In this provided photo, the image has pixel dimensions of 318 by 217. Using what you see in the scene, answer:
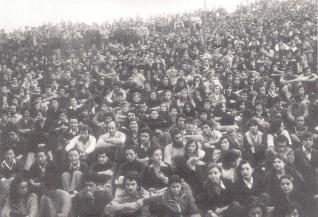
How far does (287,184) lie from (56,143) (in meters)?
4.07

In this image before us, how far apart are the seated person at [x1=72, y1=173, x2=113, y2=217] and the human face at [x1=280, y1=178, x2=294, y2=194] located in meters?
2.03

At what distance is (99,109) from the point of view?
9430mm

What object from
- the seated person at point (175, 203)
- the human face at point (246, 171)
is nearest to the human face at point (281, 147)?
the human face at point (246, 171)

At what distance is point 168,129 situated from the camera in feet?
A: 26.5

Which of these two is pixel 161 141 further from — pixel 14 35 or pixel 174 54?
pixel 14 35

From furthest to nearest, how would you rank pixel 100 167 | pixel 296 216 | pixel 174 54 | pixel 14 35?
pixel 14 35 → pixel 174 54 → pixel 100 167 → pixel 296 216

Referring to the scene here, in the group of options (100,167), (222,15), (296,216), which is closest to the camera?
(296,216)

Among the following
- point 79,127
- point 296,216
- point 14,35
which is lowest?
point 296,216

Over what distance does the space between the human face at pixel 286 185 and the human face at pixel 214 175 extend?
73 cm

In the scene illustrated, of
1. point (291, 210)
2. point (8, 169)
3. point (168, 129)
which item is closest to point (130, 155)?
point (8, 169)

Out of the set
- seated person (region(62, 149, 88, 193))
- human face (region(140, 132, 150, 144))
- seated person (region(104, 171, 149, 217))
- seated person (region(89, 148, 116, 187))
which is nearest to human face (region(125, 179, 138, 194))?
seated person (region(104, 171, 149, 217))

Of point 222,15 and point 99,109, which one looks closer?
point 99,109

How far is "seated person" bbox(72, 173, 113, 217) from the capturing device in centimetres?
546

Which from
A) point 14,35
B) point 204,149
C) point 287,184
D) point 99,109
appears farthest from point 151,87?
point 14,35
